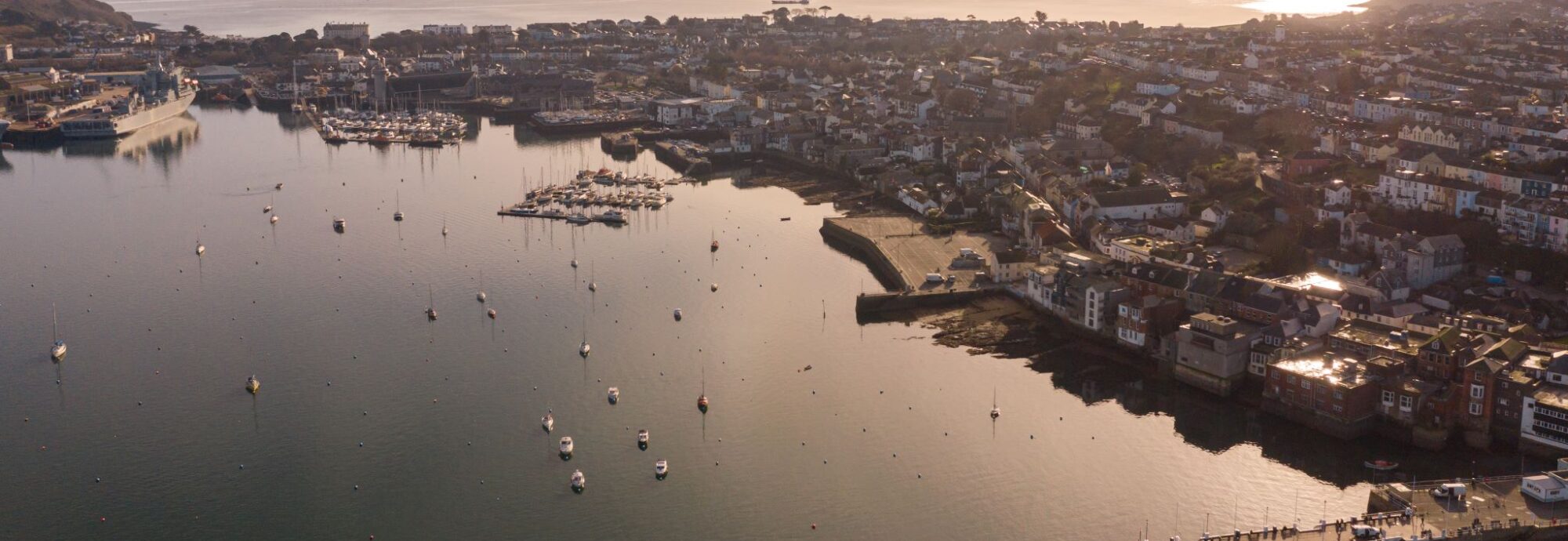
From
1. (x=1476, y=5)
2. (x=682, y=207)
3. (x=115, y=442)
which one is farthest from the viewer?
(x=1476, y=5)

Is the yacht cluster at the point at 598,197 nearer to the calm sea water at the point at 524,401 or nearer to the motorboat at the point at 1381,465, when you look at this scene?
the calm sea water at the point at 524,401

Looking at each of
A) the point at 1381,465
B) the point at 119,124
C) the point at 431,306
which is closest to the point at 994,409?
the point at 1381,465

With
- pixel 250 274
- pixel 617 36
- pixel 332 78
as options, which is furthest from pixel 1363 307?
pixel 617 36

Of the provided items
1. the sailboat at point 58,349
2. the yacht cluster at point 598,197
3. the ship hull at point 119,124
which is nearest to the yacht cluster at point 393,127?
the ship hull at point 119,124

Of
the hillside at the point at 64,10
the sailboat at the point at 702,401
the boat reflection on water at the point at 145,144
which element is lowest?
the sailboat at the point at 702,401

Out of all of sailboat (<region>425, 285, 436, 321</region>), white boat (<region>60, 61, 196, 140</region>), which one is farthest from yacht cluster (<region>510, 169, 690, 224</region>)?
white boat (<region>60, 61, 196, 140</region>)

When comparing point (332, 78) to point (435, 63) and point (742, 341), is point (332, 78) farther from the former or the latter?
point (742, 341)

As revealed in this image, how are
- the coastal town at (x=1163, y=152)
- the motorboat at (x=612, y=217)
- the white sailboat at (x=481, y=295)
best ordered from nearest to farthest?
the coastal town at (x=1163, y=152)
the white sailboat at (x=481, y=295)
the motorboat at (x=612, y=217)
